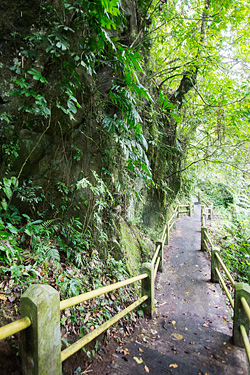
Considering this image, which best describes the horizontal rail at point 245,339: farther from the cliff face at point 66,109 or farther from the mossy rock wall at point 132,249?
the cliff face at point 66,109

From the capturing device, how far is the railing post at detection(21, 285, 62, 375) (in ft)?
5.22

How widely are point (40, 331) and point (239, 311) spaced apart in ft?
9.20

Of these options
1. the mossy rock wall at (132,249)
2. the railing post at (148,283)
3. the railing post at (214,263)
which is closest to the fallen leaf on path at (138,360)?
the railing post at (148,283)

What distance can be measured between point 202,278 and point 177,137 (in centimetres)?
584

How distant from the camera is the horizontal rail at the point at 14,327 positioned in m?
1.36

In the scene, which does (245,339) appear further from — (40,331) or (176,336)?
(40,331)

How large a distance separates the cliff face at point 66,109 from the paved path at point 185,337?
2.15 m

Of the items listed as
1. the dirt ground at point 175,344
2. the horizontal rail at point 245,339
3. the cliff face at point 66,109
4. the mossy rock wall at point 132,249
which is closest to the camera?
the horizontal rail at point 245,339

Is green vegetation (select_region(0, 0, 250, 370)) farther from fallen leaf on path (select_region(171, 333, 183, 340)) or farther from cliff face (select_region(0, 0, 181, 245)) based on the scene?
fallen leaf on path (select_region(171, 333, 183, 340))

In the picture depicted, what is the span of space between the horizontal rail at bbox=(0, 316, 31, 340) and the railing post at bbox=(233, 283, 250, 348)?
8.99 ft

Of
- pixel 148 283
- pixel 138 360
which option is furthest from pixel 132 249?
pixel 138 360

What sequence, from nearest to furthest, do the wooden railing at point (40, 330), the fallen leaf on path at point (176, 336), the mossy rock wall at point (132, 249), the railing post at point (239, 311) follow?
the wooden railing at point (40, 330), the railing post at point (239, 311), the fallen leaf on path at point (176, 336), the mossy rock wall at point (132, 249)

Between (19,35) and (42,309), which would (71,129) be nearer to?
(19,35)

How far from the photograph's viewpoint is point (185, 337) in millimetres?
3506
